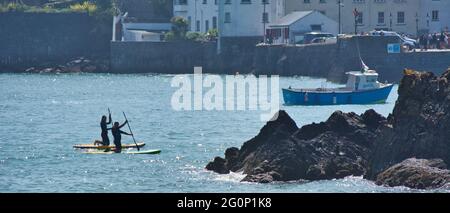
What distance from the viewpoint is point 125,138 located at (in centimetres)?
6250

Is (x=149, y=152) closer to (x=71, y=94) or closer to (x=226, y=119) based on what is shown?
(x=226, y=119)

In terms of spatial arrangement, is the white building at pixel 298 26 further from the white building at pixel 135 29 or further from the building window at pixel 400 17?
the white building at pixel 135 29

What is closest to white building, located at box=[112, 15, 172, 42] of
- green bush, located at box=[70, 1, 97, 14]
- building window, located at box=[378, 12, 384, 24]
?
green bush, located at box=[70, 1, 97, 14]

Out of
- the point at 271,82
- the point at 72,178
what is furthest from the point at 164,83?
the point at 72,178

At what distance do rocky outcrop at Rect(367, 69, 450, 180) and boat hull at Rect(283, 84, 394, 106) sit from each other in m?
35.8

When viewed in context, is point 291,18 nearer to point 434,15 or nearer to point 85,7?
point 434,15

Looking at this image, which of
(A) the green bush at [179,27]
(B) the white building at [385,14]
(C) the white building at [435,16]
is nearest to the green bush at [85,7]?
(A) the green bush at [179,27]

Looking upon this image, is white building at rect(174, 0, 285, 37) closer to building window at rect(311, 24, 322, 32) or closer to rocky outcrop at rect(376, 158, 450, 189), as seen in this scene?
building window at rect(311, 24, 322, 32)

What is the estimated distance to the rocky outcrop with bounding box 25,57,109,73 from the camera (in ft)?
427

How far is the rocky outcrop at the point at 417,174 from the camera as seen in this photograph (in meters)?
41.8

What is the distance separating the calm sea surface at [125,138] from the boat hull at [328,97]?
29.9 inches

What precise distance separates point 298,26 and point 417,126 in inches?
2942
